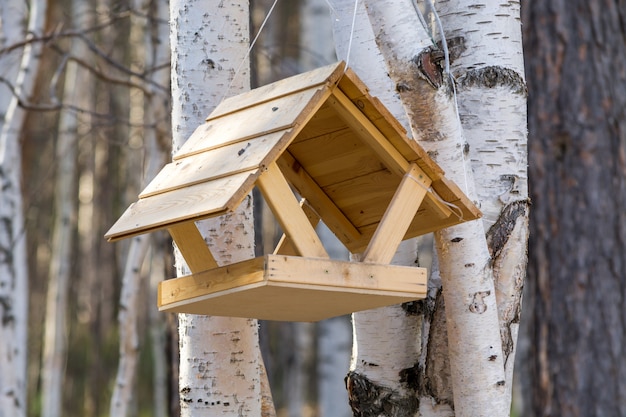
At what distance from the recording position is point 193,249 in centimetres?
216

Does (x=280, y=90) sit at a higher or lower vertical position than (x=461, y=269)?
higher

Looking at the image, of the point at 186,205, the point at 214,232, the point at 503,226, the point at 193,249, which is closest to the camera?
the point at 186,205

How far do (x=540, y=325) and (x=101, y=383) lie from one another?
8.94 metres

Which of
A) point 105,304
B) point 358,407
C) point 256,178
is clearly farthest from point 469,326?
point 105,304

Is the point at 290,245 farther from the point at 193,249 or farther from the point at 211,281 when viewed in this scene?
the point at 211,281

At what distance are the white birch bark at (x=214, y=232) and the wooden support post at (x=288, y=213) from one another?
25.2 inches

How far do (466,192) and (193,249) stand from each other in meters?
0.72

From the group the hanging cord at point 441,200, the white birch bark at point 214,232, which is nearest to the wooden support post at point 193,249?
the white birch bark at point 214,232

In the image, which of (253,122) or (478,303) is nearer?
(253,122)

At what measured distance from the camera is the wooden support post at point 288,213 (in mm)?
1848

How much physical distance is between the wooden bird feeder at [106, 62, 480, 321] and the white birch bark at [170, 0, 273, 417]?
0.96ft

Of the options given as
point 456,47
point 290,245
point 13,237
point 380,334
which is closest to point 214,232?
point 290,245

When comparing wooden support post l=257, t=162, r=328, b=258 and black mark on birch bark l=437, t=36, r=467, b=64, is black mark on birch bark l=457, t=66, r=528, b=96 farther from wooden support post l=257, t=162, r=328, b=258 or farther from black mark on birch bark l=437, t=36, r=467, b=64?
wooden support post l=257, t=162, r=328, b=258

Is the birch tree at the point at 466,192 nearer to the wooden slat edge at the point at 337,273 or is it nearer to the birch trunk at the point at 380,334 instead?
the birch trunk at the point at 380,334
